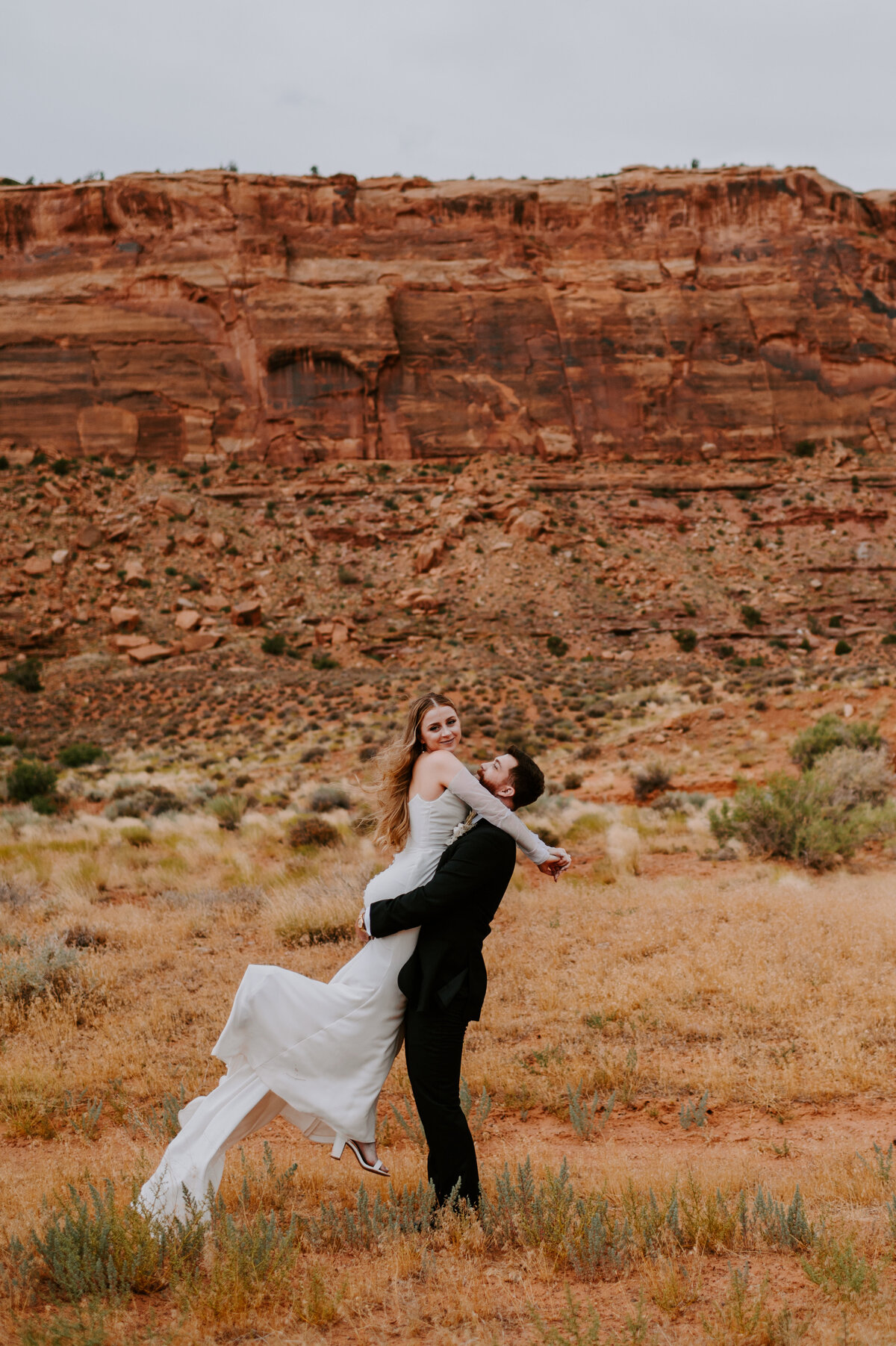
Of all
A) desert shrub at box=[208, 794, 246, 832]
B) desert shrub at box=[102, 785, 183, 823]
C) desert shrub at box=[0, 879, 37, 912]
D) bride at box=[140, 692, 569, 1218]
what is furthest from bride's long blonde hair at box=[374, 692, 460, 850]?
desert shrub at box=[102, 785, 183, 823]

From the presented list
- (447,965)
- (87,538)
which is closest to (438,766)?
(447,965)

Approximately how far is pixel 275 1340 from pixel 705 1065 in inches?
131

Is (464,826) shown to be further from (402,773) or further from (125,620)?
(125,620)

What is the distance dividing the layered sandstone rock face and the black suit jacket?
4416 cm

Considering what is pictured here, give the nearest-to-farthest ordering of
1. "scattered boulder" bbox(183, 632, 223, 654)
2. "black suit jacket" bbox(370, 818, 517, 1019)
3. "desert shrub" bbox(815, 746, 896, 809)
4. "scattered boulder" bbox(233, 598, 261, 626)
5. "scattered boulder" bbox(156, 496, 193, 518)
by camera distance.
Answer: "black suit jacket" bbox(370, 818, 517, 1019), "desert shrub" bbox(815, 746, 896, 809), "scattered boulder" bbox(183, 632, 223, 654), "scattered boulder" bbox(233, 598, 261, 626), "scattered boulder" bbox(156, 496, 193, 518)

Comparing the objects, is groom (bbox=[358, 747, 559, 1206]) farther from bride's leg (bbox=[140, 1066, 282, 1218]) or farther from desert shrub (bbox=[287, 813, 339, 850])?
desert shrub (bbox=[287, 813, 339, 850])

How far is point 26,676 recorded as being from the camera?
110ft

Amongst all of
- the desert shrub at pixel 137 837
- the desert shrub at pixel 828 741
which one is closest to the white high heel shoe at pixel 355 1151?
the desert shrub at pixel 137 837

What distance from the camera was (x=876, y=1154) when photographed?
4.03 metres

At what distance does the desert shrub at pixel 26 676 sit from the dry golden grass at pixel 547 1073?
81.2ft

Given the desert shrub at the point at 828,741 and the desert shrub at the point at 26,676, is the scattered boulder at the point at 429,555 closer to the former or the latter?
the desert shrub at the point at 26,676

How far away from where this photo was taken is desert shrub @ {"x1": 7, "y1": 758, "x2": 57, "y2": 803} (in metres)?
18.8

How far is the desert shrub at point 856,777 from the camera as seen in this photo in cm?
1231

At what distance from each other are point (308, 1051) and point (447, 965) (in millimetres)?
619
